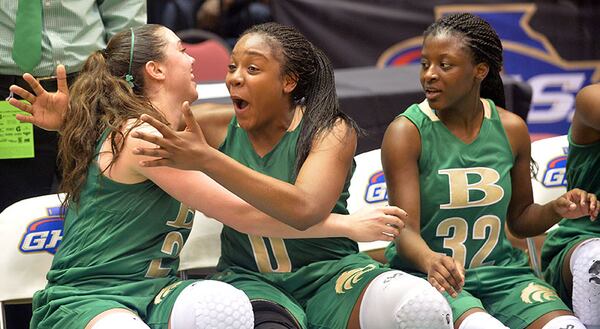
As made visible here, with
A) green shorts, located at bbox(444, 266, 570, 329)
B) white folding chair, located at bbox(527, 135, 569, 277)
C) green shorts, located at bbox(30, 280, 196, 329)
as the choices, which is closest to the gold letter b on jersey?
green shorts, located at bbox(444, 266, 570, 329)

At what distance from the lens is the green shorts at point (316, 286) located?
3182 mm

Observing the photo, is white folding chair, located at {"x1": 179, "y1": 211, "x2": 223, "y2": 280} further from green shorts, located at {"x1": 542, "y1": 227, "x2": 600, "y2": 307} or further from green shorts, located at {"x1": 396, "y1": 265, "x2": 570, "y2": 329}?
green shorts, located at {"x1": 542, "y1": 227, "x2": 600, "y2": 307}

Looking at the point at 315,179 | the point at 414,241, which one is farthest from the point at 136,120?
the point at 414,241

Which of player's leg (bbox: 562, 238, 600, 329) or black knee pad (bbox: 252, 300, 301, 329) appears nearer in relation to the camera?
black knee pad (bbox: 252, 300, 301, 329)

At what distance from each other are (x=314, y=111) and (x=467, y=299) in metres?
0.74

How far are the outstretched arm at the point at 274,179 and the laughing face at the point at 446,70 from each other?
1.16ft

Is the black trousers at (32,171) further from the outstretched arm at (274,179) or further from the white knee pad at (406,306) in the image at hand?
the white knee pad at (406,306)

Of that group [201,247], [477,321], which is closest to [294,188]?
[477,321]

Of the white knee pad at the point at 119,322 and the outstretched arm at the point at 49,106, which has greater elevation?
the outstretched arm at the point at 49,106

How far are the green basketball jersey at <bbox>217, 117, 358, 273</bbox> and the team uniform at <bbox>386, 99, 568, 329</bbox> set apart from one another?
29cm

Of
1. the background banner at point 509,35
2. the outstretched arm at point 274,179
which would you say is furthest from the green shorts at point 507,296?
the background banner at point 509,35

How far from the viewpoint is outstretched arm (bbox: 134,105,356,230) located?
9.22ft

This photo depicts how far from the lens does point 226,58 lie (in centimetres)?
573

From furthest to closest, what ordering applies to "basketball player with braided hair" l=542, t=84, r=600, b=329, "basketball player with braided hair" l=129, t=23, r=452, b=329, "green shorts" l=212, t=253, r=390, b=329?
"basketball player with braided hair" l=542, t=84, r=600, b=329
"green shorts" l=212, t=253, r=390, b=329
"basketball player with braided hair" l=129, t=23, r=452, b=329
